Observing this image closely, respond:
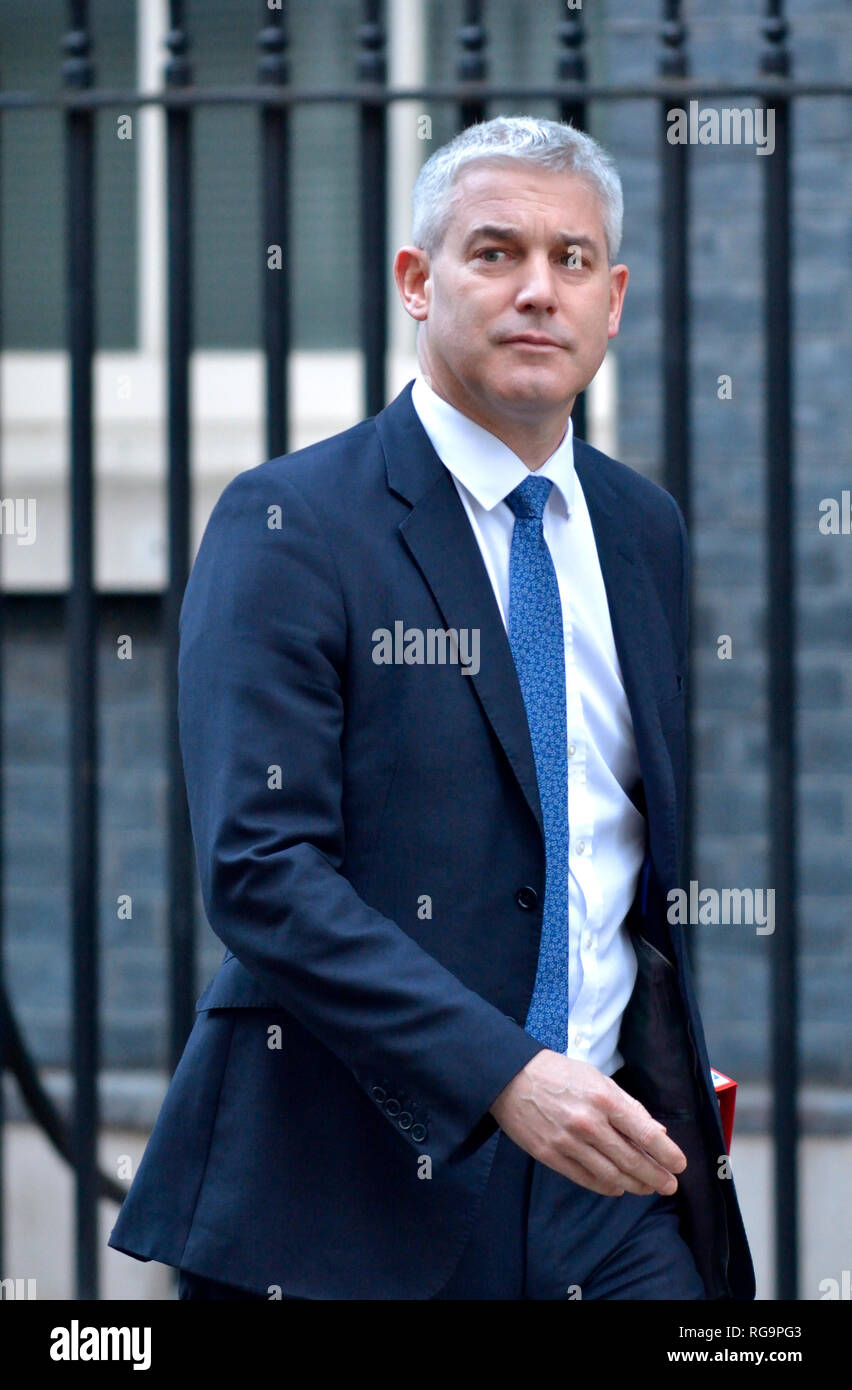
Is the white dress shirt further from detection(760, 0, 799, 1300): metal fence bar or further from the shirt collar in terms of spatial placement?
detection(760, 0, 799, 1300): metal fence bar

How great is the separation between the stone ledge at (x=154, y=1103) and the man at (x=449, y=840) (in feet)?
9.22

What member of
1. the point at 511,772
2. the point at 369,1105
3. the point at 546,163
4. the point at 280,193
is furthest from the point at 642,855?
the point at 280,193

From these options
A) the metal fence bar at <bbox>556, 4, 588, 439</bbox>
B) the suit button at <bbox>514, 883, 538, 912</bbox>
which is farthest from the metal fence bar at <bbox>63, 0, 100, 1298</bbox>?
the suit button at <bbox>514, 883, 538, 912</bbox>

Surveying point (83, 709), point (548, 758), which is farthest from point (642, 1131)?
point (83, 709)

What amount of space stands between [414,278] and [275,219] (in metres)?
1.00

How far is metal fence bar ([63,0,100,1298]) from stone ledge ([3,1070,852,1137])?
1610mm

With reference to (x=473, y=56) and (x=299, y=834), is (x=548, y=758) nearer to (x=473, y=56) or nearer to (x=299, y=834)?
(x=299, y=834)

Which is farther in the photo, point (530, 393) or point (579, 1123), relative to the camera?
point (530, 393)

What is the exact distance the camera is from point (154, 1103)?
5.19m

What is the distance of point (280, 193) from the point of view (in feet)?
10.4

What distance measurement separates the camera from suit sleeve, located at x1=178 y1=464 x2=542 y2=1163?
1.86 meters

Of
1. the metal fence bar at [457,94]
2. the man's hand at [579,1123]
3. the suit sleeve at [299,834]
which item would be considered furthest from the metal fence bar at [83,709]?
the man's hand at [579,1123]
